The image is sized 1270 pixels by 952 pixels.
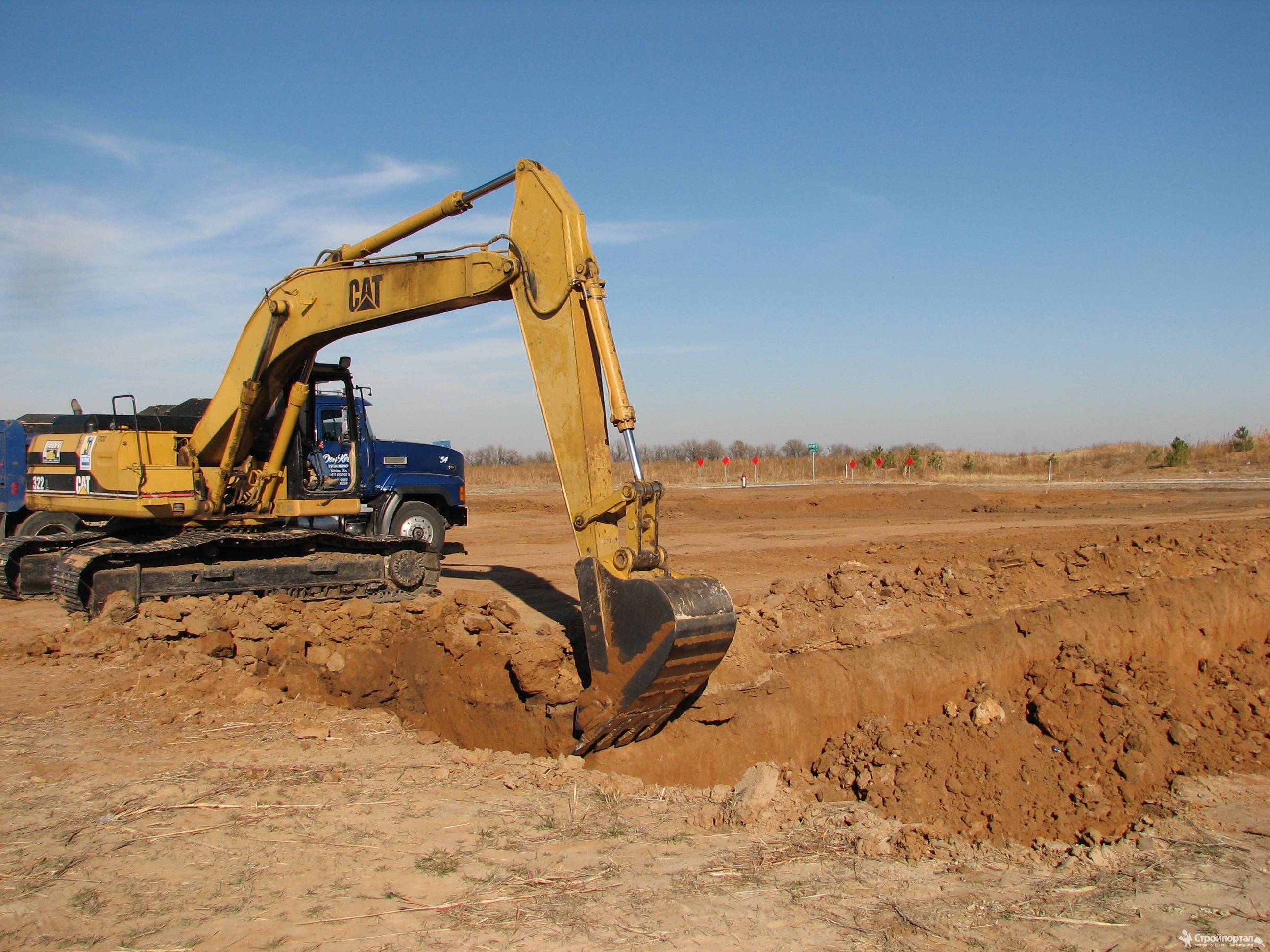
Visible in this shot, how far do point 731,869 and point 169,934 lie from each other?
248 cm

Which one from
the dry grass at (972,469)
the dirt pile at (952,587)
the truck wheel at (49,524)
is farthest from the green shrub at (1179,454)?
the truck wheel at (49,524)

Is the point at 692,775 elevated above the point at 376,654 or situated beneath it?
situated beneath

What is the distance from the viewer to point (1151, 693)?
7.25 m

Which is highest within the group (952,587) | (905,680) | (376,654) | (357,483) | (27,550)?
(357,483)

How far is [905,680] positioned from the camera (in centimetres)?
720

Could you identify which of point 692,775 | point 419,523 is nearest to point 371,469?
point 419,523

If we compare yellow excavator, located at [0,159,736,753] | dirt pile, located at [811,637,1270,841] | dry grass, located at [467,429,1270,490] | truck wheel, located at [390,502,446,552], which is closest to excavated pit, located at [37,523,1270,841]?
dirt pile, located at [811,637,1270,841]

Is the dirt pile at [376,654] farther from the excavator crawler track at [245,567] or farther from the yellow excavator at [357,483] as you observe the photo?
the yellow excavator at [357,483]

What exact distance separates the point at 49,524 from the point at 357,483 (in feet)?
13.9

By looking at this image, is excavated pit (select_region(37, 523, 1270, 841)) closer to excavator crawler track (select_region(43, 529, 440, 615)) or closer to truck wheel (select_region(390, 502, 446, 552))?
excavator crawler track (select_region(43, 529, 440, 615))

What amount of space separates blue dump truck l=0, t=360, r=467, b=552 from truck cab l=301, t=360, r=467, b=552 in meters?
0.01

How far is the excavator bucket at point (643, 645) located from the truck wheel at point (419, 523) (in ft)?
23.4

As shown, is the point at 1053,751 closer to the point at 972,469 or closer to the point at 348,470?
the point at 348,470

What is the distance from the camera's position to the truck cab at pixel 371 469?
11.0 m
